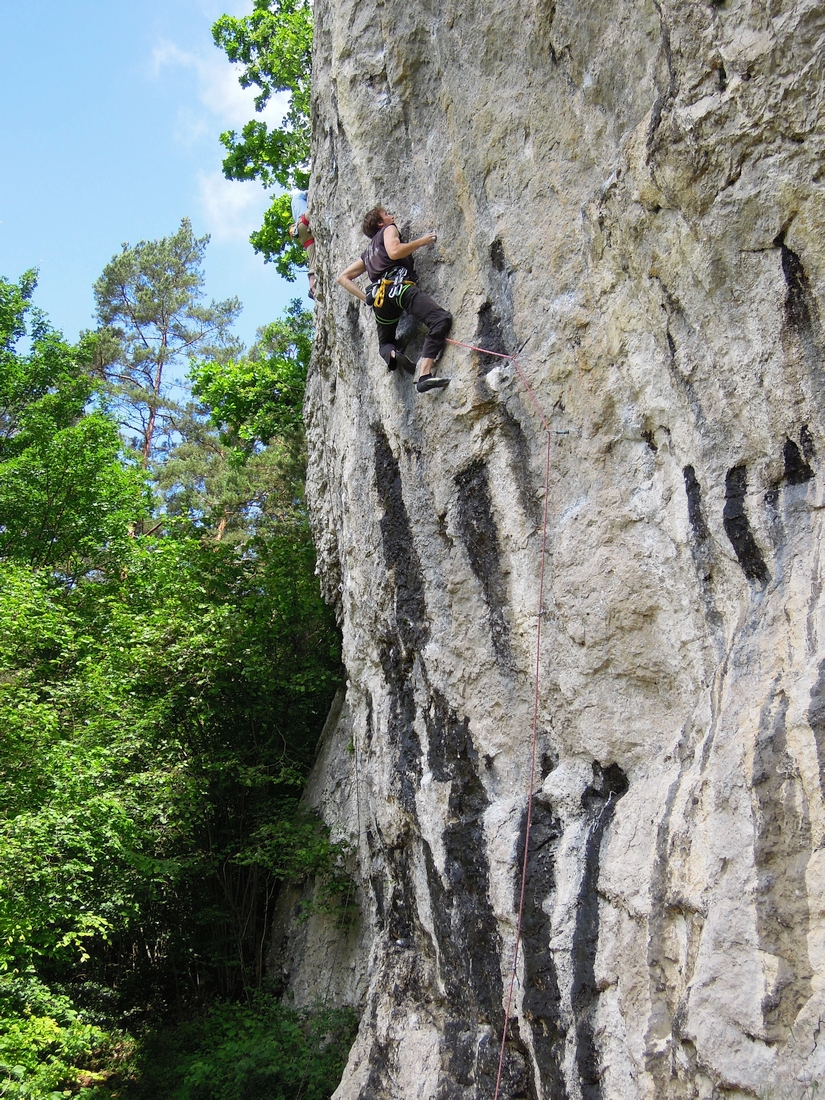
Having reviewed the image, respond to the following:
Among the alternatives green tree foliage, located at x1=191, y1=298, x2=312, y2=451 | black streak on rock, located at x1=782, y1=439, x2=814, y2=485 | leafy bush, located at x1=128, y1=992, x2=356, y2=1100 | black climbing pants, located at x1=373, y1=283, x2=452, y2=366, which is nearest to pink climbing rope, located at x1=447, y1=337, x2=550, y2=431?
black climbing pants, located at x1=373, y1=283, x2=452, y2=366

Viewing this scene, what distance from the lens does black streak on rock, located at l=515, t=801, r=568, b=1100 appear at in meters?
4.10

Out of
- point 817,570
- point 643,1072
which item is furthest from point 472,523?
point 643,1072

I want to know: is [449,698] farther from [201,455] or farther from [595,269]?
[201,455]

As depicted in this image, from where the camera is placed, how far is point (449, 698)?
18.0 feet

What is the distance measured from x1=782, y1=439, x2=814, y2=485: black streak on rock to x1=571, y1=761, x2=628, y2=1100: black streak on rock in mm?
1772

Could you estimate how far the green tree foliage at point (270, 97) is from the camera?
46.1 feet

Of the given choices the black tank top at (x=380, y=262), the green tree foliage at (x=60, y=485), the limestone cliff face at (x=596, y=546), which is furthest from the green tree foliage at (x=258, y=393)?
the black tank top at (x=380, y=262)

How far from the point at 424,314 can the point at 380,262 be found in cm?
55

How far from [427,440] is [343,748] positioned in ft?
17.2

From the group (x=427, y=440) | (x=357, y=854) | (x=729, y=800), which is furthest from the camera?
(x=357, y=854)

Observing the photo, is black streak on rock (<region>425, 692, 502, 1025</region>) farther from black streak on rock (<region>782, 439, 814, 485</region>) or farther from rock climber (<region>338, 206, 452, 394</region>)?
black streak on rock (<region>782, 439, 814, 485</region>)

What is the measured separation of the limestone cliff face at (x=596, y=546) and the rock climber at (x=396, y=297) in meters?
0.15

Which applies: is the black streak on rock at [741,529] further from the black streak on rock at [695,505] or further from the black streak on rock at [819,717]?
the black streak on rock at [819,717]

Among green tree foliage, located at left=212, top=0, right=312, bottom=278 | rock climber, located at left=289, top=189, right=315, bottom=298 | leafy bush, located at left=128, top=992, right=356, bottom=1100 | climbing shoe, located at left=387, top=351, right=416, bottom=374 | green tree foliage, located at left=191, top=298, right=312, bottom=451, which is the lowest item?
leafy bush, located at left=128, top=992, right=356, bottom=1100
